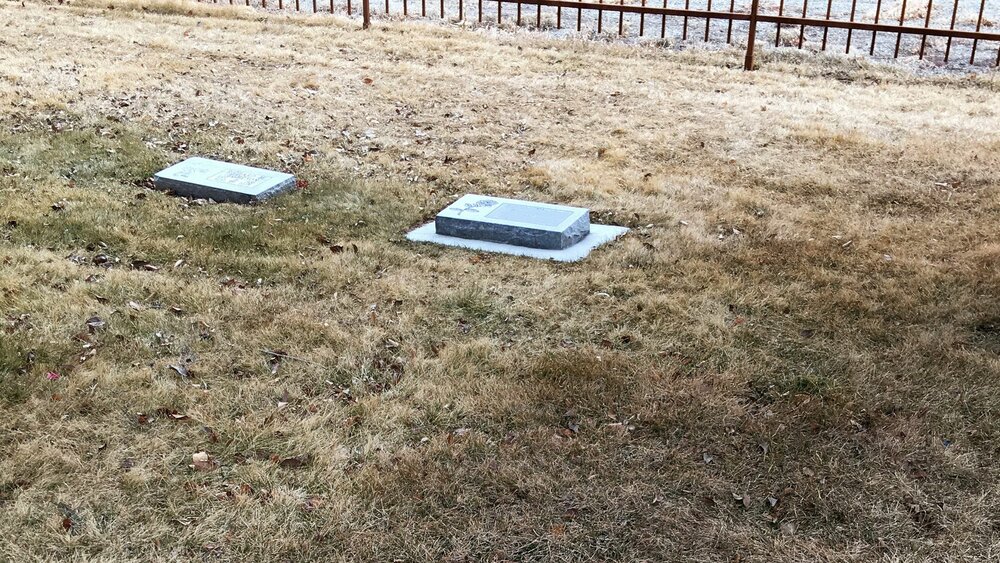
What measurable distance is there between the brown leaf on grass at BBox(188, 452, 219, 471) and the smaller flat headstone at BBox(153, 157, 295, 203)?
3.20 metres

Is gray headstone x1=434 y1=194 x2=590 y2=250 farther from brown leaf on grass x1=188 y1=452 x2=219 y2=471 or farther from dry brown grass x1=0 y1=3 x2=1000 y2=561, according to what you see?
brown leaf on grass x1=188 y1=452 x2=219 y2=471

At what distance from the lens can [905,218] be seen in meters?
6.25

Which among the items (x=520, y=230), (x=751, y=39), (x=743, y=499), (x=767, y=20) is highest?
(x=767, y=20)

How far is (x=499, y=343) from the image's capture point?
446 centimetres

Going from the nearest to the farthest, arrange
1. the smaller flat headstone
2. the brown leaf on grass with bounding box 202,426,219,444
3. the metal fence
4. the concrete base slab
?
the brown leaf on grass with bounding box 202,426,219,444 → the concrete base slab → the smaller flat headstone → the metal fence

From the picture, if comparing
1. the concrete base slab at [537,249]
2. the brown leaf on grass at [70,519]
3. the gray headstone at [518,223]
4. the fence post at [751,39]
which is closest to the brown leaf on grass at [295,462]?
the brown leaf on grass at [70,519]

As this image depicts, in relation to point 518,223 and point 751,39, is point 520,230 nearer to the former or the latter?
point 518,223

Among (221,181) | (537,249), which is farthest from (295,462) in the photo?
(221,181)

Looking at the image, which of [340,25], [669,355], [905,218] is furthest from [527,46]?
[669,355]

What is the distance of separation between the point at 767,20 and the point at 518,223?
686 cm

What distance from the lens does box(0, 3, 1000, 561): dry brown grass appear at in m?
3.22

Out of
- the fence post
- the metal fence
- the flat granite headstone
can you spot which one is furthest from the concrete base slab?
the metal fence

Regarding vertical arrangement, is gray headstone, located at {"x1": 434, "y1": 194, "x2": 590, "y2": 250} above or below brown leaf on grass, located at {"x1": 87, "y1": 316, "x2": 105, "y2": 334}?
above

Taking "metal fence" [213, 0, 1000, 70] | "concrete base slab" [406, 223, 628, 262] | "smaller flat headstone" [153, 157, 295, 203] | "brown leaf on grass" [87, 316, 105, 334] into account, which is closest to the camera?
"brown leaf on grass" [87, 316, 105, 334]
